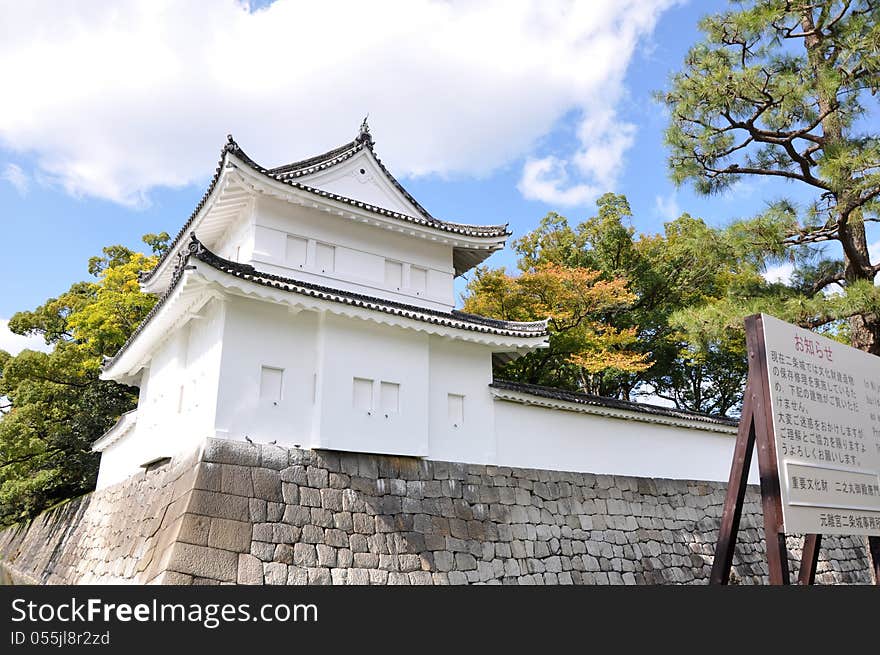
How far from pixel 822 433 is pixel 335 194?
26.3 feet

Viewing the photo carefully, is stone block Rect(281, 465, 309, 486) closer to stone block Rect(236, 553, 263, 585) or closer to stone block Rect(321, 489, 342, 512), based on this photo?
stone block Rect(321, 489, 342, 512)

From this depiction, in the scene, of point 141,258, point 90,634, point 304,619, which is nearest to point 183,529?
point 90,634

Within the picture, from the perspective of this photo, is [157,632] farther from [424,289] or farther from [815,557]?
[424,289]

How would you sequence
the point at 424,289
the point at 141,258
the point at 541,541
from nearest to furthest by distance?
the point at 541,541 < the point at 424,289 < the point at 141,258

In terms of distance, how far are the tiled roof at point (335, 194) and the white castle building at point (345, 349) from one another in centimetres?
3

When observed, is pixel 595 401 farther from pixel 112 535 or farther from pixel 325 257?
pixel 112 535

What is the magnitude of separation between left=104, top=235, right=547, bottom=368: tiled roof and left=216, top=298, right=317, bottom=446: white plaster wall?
46 centimetres

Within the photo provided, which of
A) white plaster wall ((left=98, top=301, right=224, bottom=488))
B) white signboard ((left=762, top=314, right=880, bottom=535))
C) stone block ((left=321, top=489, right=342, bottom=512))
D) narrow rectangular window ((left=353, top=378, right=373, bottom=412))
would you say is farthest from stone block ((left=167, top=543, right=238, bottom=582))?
white signboard ((left=762, top=314, right=880, bottom=535))

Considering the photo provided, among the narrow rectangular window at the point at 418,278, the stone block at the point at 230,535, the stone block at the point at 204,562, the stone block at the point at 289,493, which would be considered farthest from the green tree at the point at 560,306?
the stone block at the point at 204,562

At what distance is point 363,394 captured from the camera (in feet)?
30.0

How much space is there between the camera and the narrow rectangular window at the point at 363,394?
29.7 ft

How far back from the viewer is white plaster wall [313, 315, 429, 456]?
28.9ft

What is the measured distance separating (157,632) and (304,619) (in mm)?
1001

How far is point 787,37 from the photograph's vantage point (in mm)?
10875
